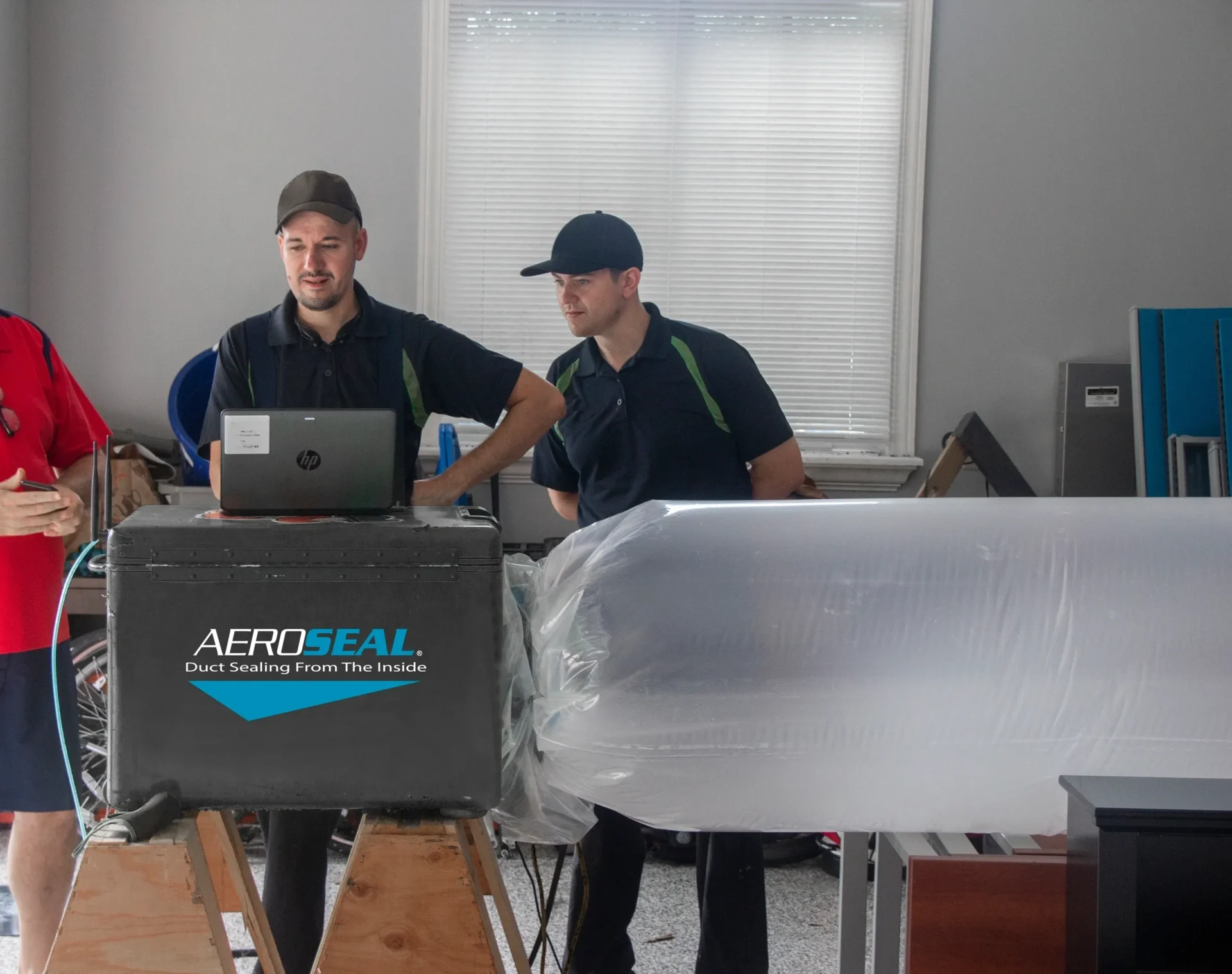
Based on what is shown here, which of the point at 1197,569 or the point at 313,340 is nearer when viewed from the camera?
the point at 1197,569

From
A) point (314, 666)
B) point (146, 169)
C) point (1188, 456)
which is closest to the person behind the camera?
point (314, 666)

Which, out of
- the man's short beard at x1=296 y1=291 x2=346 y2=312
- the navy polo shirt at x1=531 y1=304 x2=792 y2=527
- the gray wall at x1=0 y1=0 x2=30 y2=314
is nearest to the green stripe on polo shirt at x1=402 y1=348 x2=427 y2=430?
the man's short beard at x1=296 y1=291 x2=346 y2=312

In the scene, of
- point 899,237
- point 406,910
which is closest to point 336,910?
point 406,910

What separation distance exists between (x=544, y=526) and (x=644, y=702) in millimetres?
2037

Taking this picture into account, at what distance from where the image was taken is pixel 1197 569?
116 centimetres

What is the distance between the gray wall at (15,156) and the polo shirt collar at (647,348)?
5.91 feet

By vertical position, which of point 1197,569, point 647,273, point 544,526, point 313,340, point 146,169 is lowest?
point 544,526

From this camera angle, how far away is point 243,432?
1100 millimetres

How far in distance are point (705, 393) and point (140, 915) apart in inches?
53.1

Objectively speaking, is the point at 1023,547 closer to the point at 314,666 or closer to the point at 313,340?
the point at 314,666

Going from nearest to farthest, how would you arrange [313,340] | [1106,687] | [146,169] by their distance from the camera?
[1106,687] < [313,340] < [146,169]

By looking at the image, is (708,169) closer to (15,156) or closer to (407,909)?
(15,156)

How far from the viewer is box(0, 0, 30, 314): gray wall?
295 centimetres

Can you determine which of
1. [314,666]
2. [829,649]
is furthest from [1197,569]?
[314,666]
